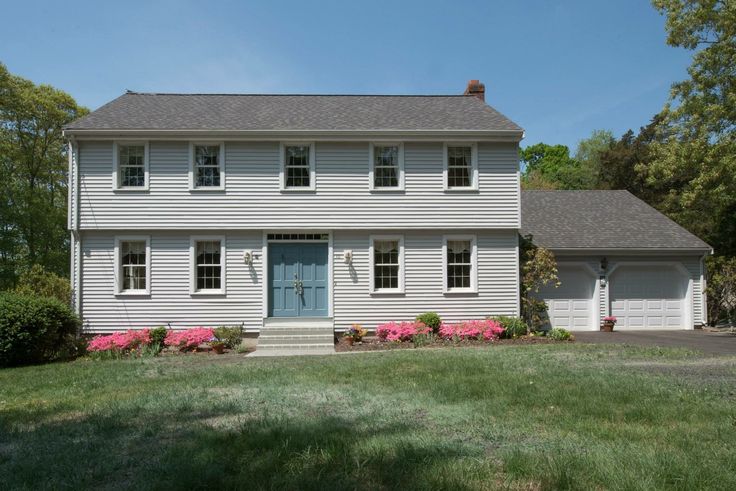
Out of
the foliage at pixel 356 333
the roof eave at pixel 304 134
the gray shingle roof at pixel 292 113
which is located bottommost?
the foliage at pixel 356 333

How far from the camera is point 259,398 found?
243 inches

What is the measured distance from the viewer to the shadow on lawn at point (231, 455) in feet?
11.5

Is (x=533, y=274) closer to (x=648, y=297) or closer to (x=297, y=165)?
(x=648, y=297)

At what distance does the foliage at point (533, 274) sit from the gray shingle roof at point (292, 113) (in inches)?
148

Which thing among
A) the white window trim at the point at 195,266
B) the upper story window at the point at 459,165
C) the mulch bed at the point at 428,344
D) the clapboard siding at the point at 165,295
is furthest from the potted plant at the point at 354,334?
the upper story window at the point at 459,165

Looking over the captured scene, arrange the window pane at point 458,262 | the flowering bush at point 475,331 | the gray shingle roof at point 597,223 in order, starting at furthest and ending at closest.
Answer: the gray shingle roof at point 597,223, the window pane at point 458,262, the flowering bush at point 475,331

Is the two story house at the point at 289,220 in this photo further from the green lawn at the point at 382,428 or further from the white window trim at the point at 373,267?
the green lawn at the point at 382,428

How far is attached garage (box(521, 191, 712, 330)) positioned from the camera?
1716 cm

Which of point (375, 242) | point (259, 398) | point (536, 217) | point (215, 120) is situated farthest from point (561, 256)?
point (259, 398)

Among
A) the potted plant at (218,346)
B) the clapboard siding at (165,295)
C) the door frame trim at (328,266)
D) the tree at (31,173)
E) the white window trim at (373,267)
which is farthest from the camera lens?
the tree at (31,173)

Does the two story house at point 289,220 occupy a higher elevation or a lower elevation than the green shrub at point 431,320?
higher

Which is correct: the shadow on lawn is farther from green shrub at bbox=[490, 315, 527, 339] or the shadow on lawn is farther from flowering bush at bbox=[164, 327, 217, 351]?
green shrub at bbox=[490, 315, 527, 339]

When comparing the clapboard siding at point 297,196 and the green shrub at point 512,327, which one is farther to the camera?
the clapboard siding at point 297,196

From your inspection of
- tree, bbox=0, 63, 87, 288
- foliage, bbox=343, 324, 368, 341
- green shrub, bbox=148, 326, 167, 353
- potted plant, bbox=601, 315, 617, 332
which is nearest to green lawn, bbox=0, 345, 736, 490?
green shrub, bbox=148, 326, 167, 353
